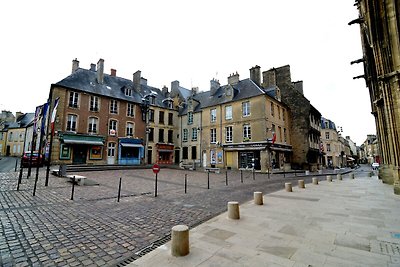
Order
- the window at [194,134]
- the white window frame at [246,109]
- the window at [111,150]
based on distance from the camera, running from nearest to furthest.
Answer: the white window frame at [246,109], the window at [111,150], the window at [194,134]

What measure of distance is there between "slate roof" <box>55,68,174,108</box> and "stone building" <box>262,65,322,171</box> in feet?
59.1

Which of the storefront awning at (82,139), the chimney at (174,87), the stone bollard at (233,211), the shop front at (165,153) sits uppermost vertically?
the chimney at (174,87)

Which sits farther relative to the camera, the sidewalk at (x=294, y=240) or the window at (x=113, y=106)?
the window at (x=113, y=106)

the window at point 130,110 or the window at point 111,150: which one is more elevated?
the window at point 130,110

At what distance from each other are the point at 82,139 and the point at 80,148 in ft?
4.00

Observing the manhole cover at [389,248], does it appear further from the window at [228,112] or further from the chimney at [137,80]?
the chimney at [137,80]

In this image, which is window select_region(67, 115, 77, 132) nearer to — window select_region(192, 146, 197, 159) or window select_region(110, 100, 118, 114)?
window select_region(110, 100, 118, 114)

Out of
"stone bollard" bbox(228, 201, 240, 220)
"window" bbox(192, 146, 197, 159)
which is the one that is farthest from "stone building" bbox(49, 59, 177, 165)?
"stone bollard" bbox(228, 201, 240, 220)

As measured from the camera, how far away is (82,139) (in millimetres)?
21469

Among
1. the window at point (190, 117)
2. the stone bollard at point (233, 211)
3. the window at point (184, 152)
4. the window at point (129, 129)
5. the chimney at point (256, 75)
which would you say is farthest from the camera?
the window at point (184, 152)

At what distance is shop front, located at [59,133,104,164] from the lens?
66.8 ft

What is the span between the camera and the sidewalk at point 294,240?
2896 millimetres

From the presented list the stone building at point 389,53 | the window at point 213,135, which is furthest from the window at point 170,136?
the stone building at point 389,53

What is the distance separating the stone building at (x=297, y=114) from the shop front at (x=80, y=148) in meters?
24.1
